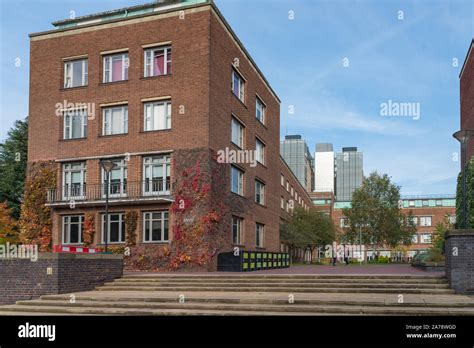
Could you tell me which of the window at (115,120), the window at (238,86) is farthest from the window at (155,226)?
the window at (238,86)

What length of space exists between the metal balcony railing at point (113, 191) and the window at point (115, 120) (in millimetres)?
2990

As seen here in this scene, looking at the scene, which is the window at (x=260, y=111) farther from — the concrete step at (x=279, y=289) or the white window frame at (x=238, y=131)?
the concrete step at (x=279, y=289)

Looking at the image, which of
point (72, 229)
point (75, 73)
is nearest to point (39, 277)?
point (72, 229)

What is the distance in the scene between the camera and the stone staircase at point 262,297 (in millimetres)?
13641

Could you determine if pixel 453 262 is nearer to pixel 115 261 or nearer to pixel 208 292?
pixel 208 292

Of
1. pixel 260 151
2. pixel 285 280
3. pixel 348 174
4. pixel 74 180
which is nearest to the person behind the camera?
pixel 285 280

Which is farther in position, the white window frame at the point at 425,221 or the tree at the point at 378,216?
the white window frame at the point at 425,221

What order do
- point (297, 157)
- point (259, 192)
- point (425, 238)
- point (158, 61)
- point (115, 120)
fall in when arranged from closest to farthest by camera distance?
Answer: 1. point (158, 61)
2. point (115, 120)
3. point (259, 192)
4. point (425, 238)
5. point (297, 157)

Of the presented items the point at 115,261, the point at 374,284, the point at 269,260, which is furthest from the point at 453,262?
the point at 269,260

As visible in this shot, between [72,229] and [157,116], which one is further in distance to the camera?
[72,229]

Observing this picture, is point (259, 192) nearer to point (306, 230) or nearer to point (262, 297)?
point (306, 230)

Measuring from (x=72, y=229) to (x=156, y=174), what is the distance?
585cm

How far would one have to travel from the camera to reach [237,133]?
112ft

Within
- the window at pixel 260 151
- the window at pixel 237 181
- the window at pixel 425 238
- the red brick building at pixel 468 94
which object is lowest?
the window at pixel 425 238
